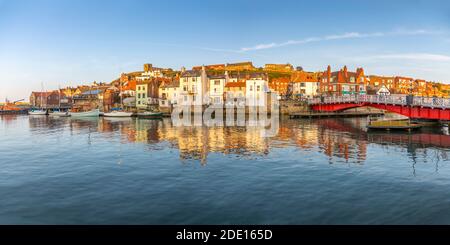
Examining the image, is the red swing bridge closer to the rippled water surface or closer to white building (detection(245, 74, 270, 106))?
the rippled water surface

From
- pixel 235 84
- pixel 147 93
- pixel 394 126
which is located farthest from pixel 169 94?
pixel 394 126

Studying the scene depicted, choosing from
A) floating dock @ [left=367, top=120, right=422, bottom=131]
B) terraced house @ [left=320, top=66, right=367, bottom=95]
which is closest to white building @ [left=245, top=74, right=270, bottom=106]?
terraced house @ [left=320, top=66, right=367, bottom=95]

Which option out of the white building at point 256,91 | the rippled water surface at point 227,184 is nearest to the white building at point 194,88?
the white building at point 256,91

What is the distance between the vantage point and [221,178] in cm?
3144

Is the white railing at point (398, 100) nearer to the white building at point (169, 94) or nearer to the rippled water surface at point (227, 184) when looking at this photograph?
the rippled water surface at point (227, 184)

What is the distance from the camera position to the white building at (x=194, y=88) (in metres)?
141

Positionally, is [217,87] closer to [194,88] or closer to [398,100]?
[194,88]

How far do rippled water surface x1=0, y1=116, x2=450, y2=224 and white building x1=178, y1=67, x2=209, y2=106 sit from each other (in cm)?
8867

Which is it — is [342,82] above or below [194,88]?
above

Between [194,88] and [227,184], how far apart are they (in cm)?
11426

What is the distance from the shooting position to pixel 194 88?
141250 millimetres

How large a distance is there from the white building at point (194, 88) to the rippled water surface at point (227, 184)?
291 feet
